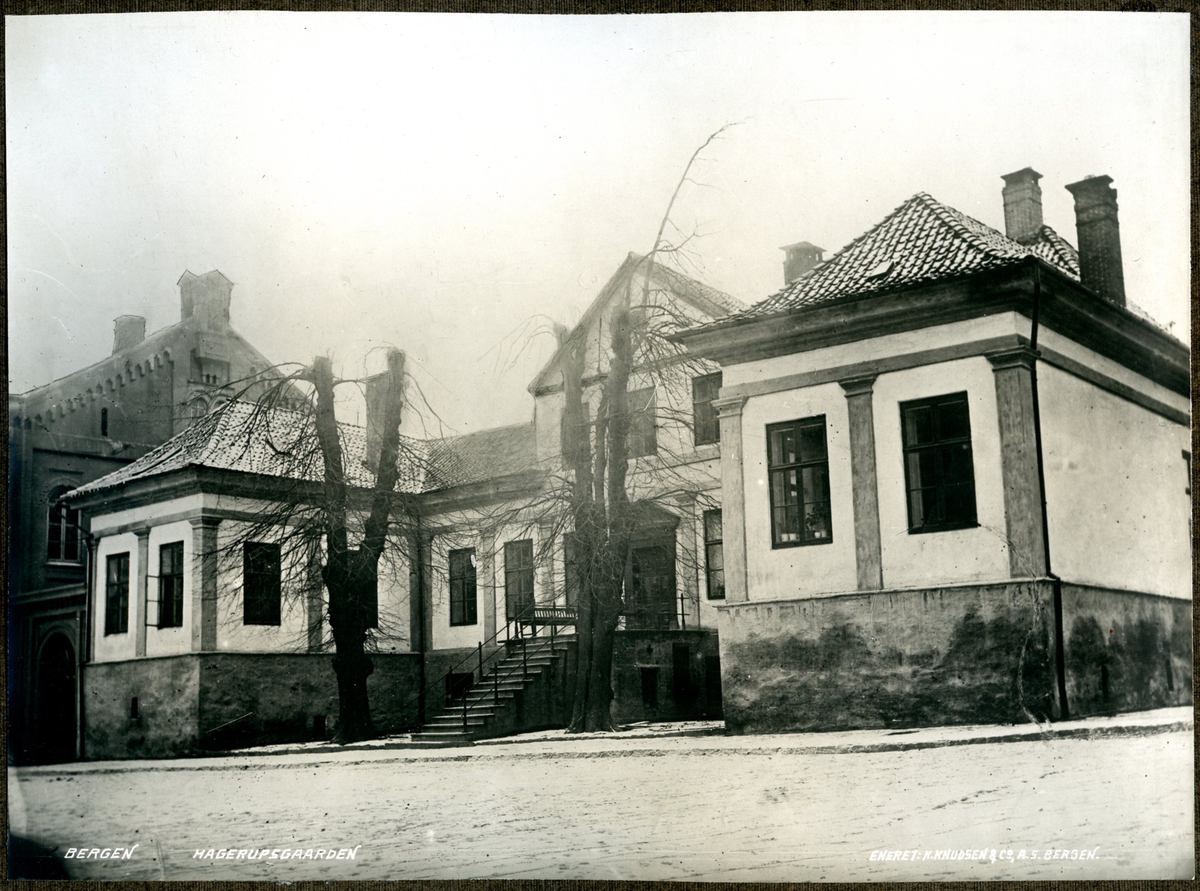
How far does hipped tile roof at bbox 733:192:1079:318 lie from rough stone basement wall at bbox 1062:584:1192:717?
5.51ft

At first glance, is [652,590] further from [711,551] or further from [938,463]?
[938,463]

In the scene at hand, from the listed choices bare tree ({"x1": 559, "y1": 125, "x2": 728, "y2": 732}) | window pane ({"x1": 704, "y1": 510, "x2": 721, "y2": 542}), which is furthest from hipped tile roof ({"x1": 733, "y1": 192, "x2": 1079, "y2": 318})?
window pane ({"x1": 704, "y1": 510, "x2": 721, "y2": 542})

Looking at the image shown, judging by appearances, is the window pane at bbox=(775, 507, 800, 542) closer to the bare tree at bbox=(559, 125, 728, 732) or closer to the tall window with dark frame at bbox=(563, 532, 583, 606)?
the bare tree at bbox=(559, 125, 728, 732)

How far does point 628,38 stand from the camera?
19.1ft

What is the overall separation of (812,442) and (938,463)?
2.21 ft

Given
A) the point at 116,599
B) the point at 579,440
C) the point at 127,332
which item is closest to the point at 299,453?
the point at 127,332

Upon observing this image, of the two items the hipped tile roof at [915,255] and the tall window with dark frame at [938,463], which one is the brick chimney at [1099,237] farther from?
the tall window with dark frame at [938,463]

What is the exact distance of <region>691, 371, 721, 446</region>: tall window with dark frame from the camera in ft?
19.7

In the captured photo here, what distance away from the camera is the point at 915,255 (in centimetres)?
583

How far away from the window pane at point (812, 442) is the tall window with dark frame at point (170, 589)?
3492mm

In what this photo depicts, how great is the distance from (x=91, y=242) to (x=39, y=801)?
9.76 ft

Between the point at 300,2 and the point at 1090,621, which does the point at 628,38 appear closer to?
the point at 300,2

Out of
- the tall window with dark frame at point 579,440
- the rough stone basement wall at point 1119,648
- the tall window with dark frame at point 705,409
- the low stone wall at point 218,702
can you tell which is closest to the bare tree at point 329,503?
the low stone wall at point 218,702

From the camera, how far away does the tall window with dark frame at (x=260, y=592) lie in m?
6.20
